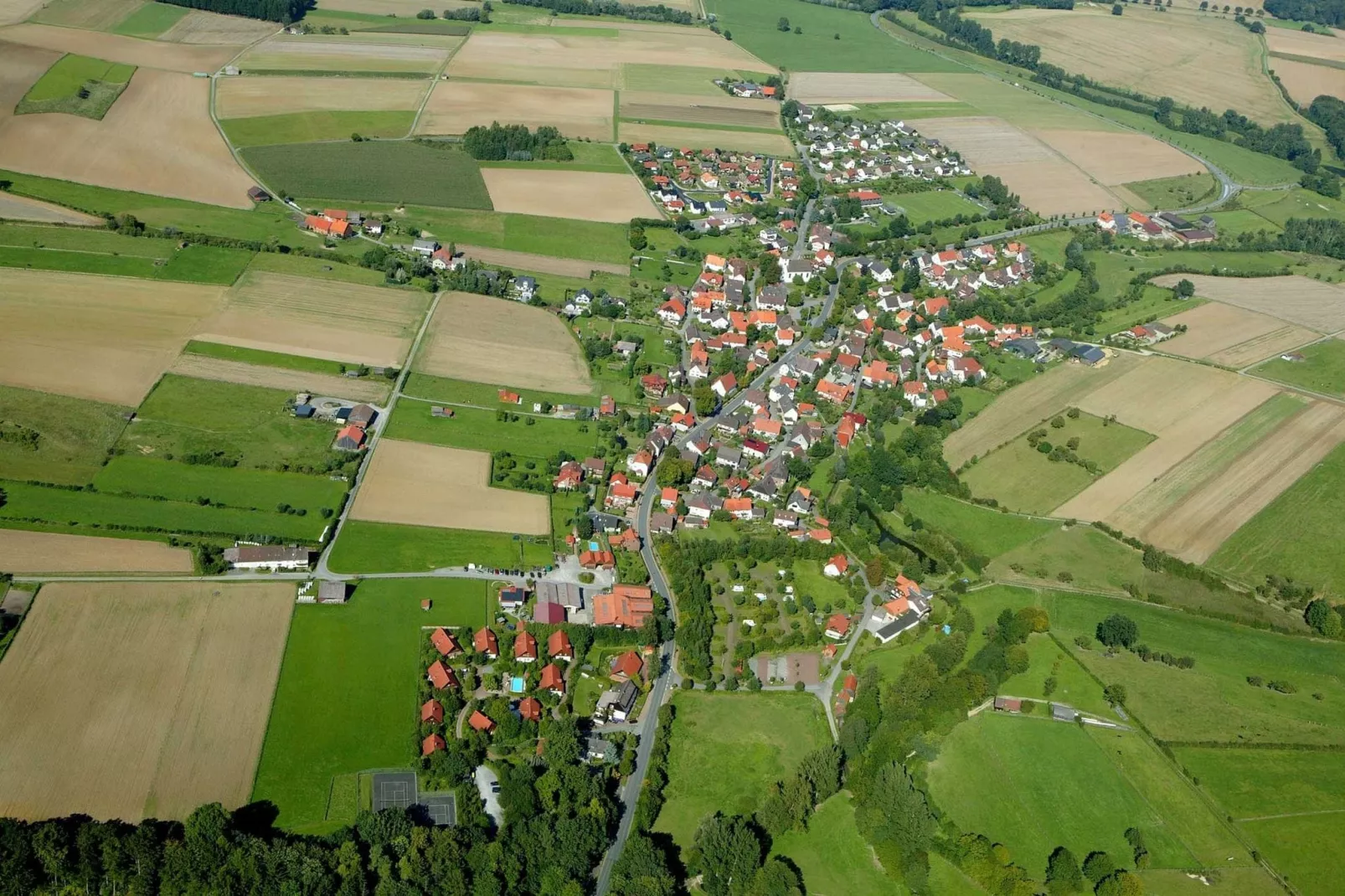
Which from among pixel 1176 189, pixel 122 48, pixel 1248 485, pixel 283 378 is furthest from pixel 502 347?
pixel 1176 189

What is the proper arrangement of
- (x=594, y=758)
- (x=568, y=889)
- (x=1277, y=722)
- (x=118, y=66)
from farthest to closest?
(x=118, y=66), (x=1277, y=722), (x=594, y=758), (x=568, y=889)

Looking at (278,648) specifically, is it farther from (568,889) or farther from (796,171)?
(796,171)

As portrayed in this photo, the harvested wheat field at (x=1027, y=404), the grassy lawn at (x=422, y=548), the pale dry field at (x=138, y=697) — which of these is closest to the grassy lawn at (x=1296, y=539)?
the harvested wheat field at (x=1027, y=404)

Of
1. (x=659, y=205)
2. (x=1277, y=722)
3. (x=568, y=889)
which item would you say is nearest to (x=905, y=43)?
(x=659, y=205)

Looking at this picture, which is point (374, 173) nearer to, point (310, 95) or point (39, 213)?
point (310, 95)

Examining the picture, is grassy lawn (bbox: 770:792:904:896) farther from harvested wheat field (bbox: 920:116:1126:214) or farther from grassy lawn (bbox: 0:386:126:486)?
harvested wheat field (bbox: 920:116:1126:214)

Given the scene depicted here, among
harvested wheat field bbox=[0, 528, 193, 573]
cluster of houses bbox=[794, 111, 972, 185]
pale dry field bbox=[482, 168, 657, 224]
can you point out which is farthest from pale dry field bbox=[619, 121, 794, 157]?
harvested wheat field bbox=[0, 528, 193, 573]
